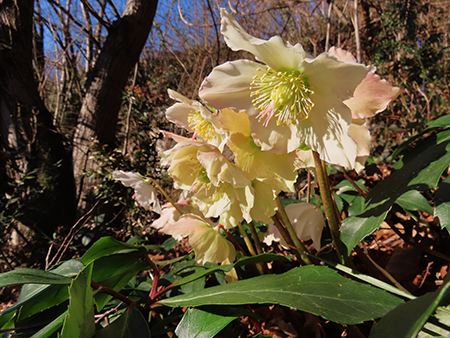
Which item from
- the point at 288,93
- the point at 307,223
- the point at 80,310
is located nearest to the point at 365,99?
the point at 288,93

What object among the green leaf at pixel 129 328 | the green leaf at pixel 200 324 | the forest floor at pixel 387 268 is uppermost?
the green leaf at pixel 129 328

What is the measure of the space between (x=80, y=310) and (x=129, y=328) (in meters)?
0.10

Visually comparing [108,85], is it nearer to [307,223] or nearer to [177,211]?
[177,211]

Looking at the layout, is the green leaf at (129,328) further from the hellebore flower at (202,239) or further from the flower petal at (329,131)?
the flower petal at (329,131)

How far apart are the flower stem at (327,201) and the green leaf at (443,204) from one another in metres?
0.14

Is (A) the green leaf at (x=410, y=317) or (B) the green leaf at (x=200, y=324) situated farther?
(B) the green leaf at (x=200, y=324)

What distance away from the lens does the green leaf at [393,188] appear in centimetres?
41

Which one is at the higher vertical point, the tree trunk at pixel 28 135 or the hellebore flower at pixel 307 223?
the tree trunk at pixel 28 135

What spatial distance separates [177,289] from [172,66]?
3.42 meters

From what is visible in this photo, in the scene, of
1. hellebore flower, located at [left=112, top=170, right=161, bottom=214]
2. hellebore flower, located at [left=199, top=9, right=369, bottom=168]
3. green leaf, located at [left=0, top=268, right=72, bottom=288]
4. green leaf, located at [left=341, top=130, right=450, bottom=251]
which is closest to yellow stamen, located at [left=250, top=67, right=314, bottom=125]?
hellebore flower, located at [left=199, top=9, right=369, bottom=168]

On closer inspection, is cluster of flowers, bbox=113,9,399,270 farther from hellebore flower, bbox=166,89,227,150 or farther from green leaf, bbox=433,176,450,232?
green leaf, bbox=433,176,450,232

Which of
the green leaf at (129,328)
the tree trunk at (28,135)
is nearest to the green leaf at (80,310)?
the green leaf at (129,328)

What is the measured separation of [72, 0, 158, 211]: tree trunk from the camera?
1.84 m

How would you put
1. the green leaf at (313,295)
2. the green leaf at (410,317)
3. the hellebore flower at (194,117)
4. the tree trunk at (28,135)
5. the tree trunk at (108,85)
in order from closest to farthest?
the green leaf at (410,317), the green leaf at (313,295), the hellebore flower at (194,117), the tree trunk at (28,135), the tree trunk at (108,85)
